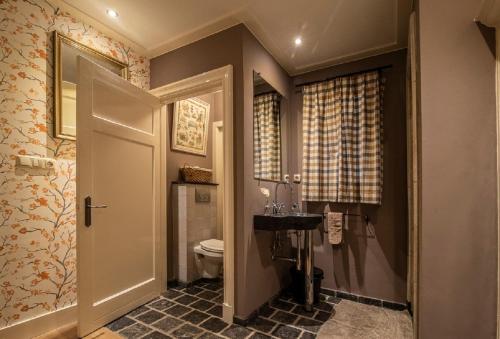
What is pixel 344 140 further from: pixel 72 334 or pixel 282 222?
pixel 72 334

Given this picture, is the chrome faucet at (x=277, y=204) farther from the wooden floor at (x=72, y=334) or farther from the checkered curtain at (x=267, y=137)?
the wooden floor at (x=72, y=334)

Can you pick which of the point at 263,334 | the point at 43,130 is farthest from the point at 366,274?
the point at 43,130

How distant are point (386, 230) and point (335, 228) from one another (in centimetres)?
48

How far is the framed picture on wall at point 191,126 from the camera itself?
2.91 metres

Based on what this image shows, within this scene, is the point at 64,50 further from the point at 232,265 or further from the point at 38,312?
the point at 232,265

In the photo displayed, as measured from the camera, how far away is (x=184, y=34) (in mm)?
2295

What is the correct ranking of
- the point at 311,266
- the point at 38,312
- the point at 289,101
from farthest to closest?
1. the point at 289,101
2. the point at 311,266
3. the point at 38,312

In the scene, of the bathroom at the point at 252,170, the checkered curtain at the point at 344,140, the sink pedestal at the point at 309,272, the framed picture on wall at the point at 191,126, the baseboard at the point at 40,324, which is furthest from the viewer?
the framed picture on wall at the point at 191,126

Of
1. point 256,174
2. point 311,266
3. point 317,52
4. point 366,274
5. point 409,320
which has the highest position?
point 317,52

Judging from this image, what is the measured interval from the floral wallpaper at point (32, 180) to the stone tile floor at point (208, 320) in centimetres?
60

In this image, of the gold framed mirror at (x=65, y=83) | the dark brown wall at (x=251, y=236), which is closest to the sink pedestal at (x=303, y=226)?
the dark brown wall at (x=251, y=236)

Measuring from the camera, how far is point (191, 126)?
10.2ft

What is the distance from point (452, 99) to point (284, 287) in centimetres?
223

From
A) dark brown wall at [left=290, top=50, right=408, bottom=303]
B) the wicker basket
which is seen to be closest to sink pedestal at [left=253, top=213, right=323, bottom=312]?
dark brown wall at [left=290, top=50, right=408, bottom=303]
